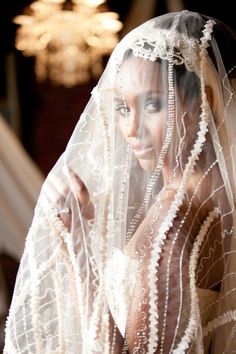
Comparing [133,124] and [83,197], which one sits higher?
[133,124]

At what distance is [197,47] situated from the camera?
42.7 inches

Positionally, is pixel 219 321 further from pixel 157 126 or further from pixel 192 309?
pixel 157 126

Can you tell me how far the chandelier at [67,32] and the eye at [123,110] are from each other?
7.91 ft

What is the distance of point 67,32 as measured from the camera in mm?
3457

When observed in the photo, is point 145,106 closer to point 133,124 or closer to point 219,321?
point 133,124

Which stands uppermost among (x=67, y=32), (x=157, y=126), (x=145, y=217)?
(x=67, y=32)

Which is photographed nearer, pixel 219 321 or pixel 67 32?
pixel 219 321

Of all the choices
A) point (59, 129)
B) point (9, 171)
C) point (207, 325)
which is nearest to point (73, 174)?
point (207, 325)

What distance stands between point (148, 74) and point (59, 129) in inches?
105

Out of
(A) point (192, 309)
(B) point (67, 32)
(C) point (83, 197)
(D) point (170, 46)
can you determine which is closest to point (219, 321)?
(A) point (192, 309)

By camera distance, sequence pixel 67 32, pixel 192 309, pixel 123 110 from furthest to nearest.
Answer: pixel 67 32, pixel 123 110, pixel 192 309

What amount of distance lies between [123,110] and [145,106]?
0.05 m

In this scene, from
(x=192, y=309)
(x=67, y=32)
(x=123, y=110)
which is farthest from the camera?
(x=67, y=32)

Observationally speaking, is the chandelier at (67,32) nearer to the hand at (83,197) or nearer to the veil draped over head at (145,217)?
the veil draped over head at (145,217)
